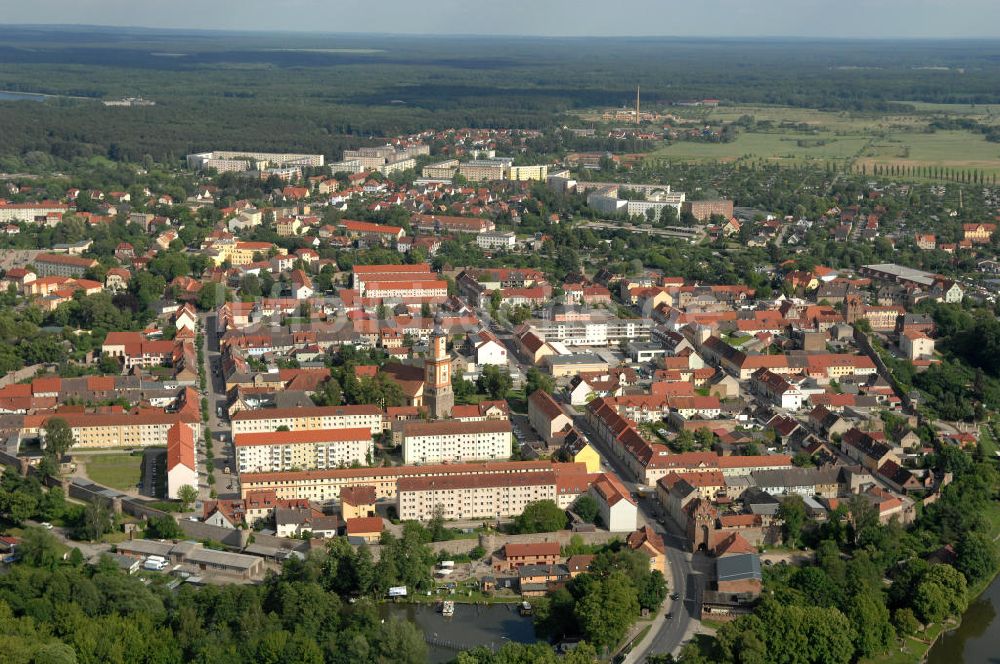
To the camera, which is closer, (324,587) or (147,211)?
(324,587)

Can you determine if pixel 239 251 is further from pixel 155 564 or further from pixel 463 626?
pixel 463 626

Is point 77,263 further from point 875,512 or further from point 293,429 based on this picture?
point 875,512

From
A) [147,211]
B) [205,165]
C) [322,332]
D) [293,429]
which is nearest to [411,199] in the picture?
[147,211]

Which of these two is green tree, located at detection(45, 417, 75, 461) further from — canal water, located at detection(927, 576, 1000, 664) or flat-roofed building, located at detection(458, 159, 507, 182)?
flat-roofed building, located at detection(458, 159, 507, 182)

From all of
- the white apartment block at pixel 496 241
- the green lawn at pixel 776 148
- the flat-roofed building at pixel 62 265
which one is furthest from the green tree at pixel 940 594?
the green lawn at pixel 776 148

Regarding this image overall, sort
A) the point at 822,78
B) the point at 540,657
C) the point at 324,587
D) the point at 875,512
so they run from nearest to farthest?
the point at 540,657, the point at 324,587, the point at 875,512, the point at 822,78

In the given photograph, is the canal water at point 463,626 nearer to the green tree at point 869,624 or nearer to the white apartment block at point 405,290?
the green tree at point 869,624
